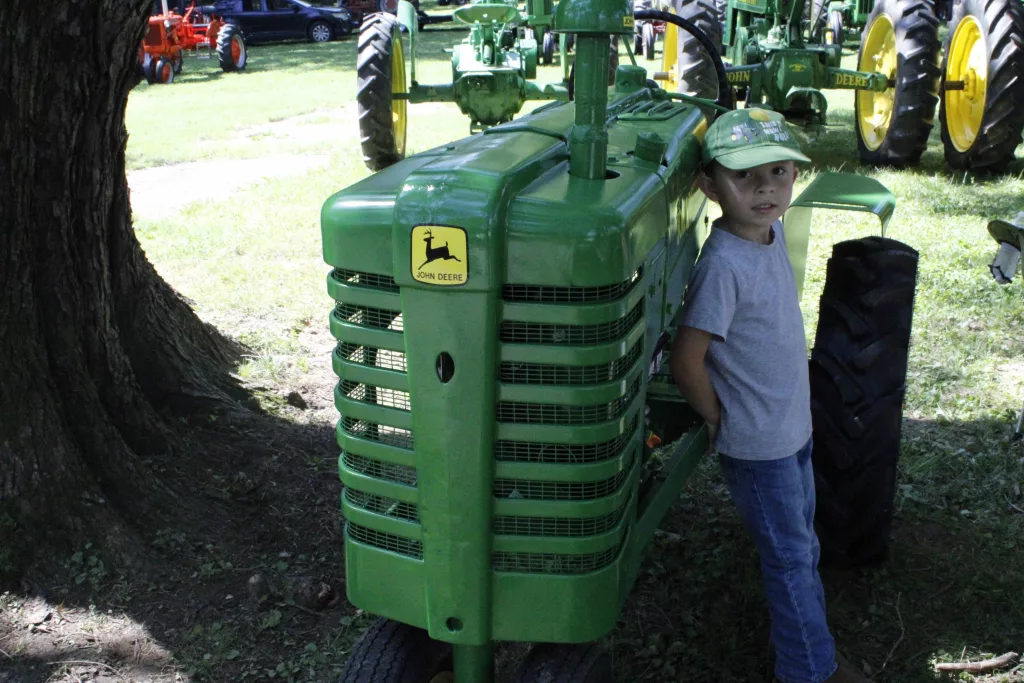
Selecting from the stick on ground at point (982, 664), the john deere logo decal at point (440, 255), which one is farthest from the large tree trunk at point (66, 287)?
the stick on ground at point (982, 664)

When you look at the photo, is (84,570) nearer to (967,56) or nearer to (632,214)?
(632,214)

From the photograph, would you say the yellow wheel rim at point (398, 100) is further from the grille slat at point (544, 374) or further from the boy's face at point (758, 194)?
the grille slat at point (544, 374)

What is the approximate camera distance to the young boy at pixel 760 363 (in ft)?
7.59

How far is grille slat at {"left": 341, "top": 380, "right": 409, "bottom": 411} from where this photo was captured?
202 centimetres

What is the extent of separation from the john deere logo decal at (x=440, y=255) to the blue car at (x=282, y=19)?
2383 cm

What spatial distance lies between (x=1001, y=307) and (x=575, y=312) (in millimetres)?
4275

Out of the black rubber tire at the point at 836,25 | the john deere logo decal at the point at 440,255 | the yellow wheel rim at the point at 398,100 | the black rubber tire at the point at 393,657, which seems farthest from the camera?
the black rubber tire at the point at 836,25

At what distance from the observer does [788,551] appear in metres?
2.52

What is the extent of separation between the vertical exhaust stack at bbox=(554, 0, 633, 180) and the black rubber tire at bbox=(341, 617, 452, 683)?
3.34ft

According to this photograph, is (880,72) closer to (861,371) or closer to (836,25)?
(836,25)

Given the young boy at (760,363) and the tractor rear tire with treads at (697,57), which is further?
the tractor rear tire with treads at (697,57)

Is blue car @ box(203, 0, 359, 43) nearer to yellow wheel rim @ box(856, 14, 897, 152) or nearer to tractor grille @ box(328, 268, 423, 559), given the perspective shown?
yellow wheel rim @ box(856, 14, 897, 152)

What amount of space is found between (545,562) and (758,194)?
0.96 m

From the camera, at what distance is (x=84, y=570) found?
120 inches
